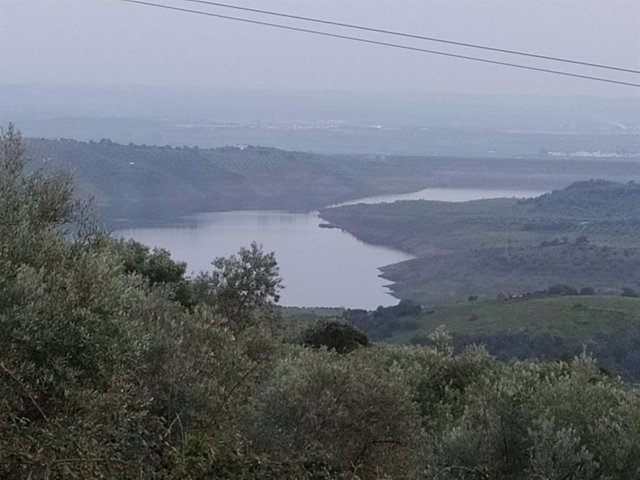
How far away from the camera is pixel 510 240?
66.4 m

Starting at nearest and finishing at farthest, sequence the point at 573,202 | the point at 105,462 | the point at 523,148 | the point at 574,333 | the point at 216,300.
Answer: the point at 105,462
the point at 216,300
the point at 574,333
the point at 573,202
the point at 523,148

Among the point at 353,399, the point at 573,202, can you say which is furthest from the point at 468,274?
the point at 353,399

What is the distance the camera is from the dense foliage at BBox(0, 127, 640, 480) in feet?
18.6

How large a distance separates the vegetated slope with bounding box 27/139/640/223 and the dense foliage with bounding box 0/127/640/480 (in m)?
2.34

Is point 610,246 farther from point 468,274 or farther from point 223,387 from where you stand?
point 223,387

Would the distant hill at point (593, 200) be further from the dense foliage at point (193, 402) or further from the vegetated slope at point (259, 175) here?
the dense foliage at point (193, 402)

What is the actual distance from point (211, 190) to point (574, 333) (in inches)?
1027

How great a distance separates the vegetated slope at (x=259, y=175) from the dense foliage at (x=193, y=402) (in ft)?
7.67

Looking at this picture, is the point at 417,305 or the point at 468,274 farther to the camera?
the point at 468,274

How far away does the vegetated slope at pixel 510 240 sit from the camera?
2202 inches

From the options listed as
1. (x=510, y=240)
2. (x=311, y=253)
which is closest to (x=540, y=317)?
(x=311, y=253)

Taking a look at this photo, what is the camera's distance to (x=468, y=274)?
58938 mm

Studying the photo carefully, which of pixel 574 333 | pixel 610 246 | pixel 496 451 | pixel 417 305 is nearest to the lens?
pixel 496 451

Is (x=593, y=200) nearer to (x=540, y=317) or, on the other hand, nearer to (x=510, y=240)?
(x=510, y=240)
